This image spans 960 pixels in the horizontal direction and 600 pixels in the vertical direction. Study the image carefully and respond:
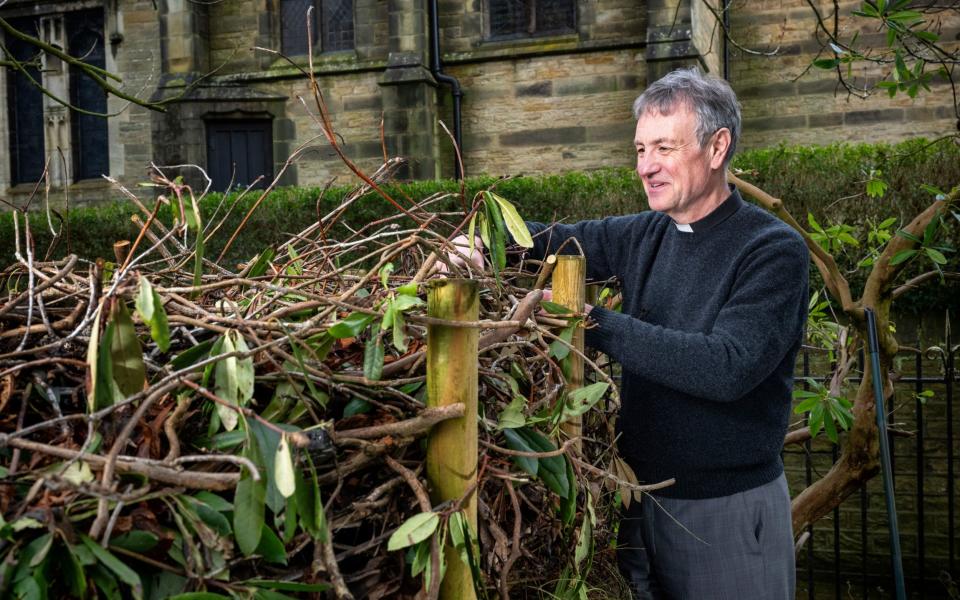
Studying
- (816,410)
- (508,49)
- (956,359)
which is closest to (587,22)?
(508,49)

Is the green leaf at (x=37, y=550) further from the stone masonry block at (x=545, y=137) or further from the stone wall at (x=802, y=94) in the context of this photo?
the stone wall at (x=802, y=94)

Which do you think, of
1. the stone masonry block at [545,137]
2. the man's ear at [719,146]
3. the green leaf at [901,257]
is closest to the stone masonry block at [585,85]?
the stone masonry block at [545,137]

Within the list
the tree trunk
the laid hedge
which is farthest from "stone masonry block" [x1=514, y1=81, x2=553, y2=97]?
the tree trunk

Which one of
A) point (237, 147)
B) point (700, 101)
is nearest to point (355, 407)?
point (700, 101)

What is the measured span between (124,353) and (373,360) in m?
0.37

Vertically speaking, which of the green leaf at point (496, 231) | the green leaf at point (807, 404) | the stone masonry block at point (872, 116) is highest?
the stone masonry block at point (872, 116)

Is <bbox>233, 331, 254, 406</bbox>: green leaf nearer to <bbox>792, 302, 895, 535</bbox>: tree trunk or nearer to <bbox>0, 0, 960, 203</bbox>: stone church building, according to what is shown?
<bbox>792, 302, 895, 535</bbox>: tree trunk

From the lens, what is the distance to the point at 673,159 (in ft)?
8.03

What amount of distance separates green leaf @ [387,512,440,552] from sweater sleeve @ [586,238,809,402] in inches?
36.0

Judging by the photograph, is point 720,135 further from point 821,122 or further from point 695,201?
point 821,122

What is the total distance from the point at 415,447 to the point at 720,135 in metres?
1.41

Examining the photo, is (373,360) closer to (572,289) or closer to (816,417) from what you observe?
(572,289)

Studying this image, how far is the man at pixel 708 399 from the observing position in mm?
2340

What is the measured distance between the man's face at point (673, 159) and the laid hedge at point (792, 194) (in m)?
4.17
